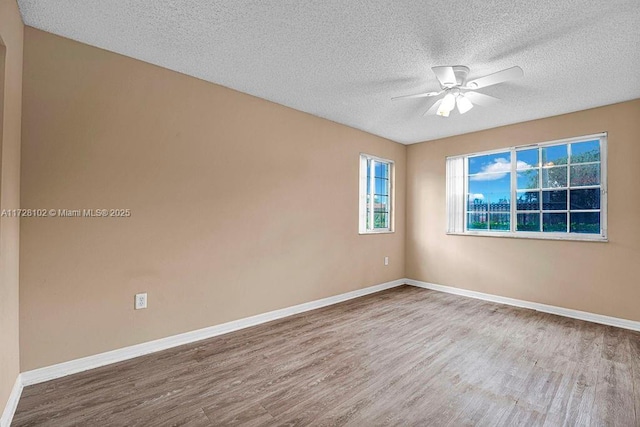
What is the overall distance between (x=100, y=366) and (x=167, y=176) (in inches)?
64.8

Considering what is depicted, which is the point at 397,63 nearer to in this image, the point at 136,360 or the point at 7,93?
the point at 7,93

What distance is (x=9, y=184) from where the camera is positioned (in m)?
1.87

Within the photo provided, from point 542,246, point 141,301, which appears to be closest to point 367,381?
point 141,301

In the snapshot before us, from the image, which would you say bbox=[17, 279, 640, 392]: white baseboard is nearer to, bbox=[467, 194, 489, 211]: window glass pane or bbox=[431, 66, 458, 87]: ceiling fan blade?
bbox=[467, 194, 489, 211]: window glass pane

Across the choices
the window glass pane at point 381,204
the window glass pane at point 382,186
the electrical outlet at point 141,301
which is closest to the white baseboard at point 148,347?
the electrical outlet at point 141,301

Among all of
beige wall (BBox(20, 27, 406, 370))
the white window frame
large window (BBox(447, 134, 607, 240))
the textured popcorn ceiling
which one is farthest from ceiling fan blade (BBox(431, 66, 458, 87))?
large window (BBox(447, 134, 607, 240))

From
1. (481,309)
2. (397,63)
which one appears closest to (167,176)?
(397,63)

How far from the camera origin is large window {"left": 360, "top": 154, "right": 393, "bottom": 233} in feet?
15.9

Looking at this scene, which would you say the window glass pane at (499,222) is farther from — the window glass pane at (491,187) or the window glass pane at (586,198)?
the window glass pane at (586,198)

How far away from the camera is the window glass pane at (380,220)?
5.08m

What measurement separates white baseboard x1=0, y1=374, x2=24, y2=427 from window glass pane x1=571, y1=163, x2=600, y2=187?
18.6 ft

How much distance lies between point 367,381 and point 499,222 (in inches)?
135

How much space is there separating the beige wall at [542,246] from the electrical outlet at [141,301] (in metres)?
4.25

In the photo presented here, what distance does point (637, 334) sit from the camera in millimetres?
3229
